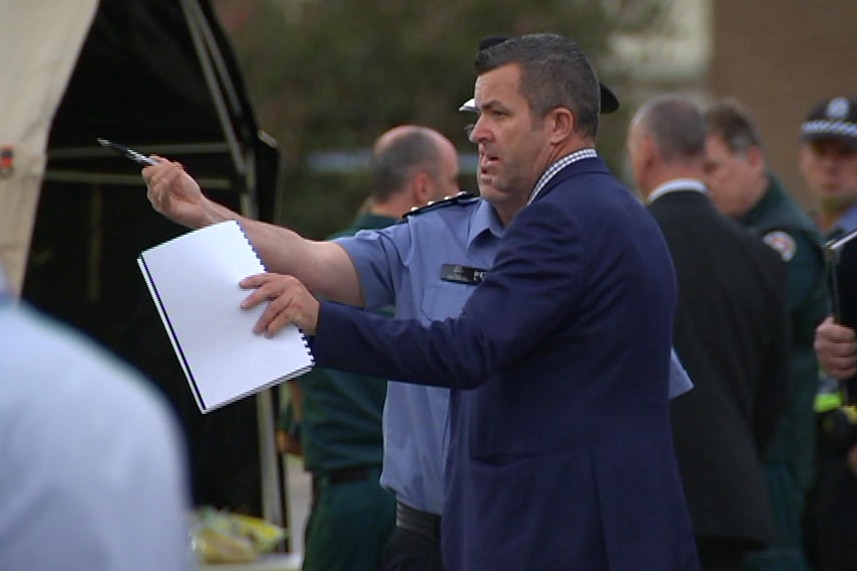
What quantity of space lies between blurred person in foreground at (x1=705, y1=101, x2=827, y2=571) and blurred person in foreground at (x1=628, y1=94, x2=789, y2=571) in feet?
1.40

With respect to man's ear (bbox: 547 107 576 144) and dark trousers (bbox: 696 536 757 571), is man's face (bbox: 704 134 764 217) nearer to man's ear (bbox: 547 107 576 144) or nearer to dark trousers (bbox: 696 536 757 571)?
dark trousers (bbox: 696 536 757 571)

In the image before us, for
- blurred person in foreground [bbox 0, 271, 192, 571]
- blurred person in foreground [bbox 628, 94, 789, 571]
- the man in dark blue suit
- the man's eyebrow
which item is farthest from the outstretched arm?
blurred person in foreground [bbox 0, 271, 192, 571]

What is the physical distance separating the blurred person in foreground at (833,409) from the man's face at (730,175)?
206 millimetres

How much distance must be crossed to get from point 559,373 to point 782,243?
2921 mm

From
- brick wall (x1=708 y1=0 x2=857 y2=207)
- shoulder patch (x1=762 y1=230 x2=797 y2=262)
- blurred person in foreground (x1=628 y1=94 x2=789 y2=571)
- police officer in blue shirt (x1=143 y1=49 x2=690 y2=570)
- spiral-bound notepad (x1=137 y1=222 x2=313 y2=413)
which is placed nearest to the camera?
spiral-bound notepad (x1=137 y1=222 x2=313 y2=413)

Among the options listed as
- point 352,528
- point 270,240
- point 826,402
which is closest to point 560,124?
point 270,240

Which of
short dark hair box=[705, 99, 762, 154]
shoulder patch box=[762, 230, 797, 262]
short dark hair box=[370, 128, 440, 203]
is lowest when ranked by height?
shoulder patch box=[762, 230, 797, 262]

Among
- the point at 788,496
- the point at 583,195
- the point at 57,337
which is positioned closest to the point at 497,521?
the point at 583,195

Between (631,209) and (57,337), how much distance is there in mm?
2136

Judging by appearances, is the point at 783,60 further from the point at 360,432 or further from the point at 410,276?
the point at 410,276

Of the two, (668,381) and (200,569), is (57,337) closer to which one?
(668,381)

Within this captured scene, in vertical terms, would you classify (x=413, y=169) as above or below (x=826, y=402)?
above

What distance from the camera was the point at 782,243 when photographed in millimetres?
6238

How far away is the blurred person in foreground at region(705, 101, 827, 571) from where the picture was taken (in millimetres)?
5992
